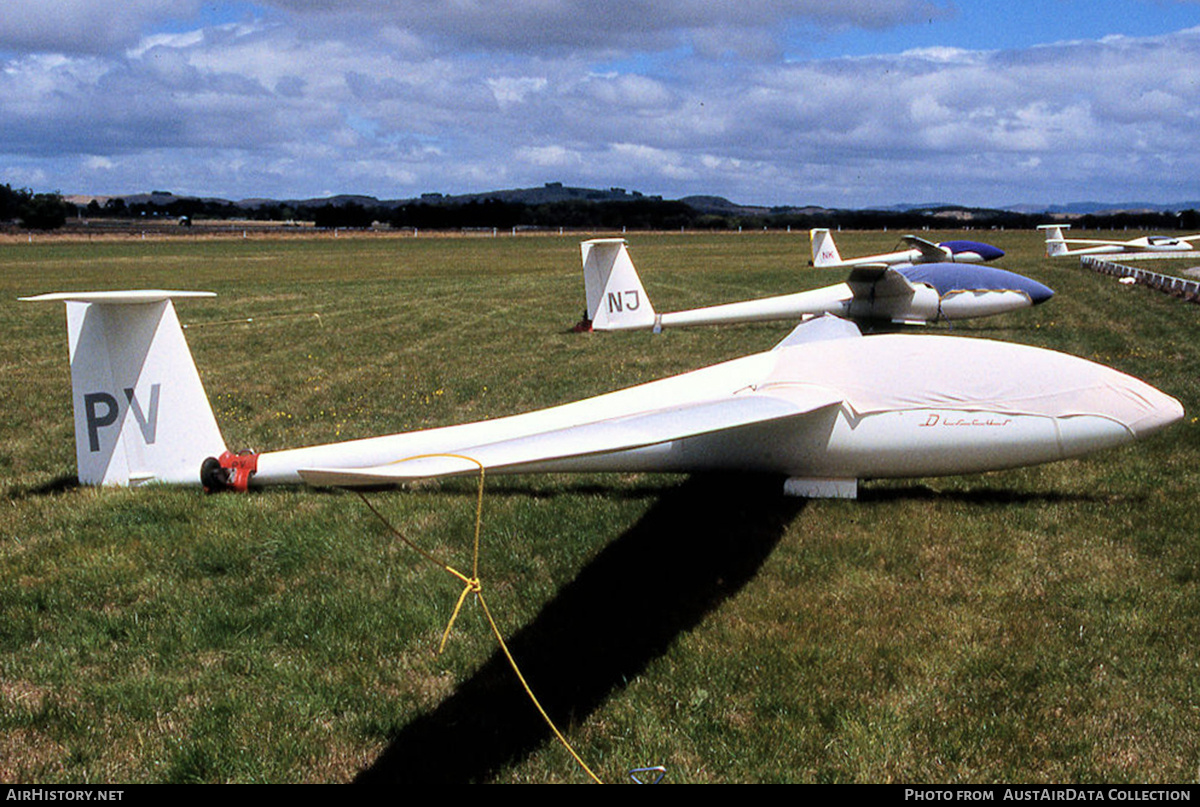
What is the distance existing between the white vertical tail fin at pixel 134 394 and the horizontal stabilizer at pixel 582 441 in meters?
3.20

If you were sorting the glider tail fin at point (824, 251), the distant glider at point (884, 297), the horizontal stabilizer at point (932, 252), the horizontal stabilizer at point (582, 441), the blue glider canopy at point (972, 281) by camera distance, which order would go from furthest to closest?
the glider tail fin at point (824, 251) → the horizontal stabilizer at point (932, 252) → the blue glider canopy at point (972, 281) → the distant glider at point (884, 297) → the horizontal stabilizer at point (582, 441)

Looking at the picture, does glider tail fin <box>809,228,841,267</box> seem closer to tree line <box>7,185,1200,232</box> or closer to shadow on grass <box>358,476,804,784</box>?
shadow on grass <box>358,476,804,784</box>

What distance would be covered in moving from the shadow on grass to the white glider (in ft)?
1.79

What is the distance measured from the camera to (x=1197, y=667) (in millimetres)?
4633

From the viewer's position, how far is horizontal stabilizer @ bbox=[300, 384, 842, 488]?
3402 millimetres

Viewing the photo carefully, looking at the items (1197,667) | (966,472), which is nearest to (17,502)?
(966,472)

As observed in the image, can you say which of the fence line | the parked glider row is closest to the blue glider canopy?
the fence line

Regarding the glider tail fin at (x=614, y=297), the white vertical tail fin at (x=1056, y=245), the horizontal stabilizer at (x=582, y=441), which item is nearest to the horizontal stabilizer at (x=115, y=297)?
the horizontal stabilizer at (x=582, y=441)

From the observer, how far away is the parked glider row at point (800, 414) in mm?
6730

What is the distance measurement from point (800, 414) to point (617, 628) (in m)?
2.10

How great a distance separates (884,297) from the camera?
17250mm

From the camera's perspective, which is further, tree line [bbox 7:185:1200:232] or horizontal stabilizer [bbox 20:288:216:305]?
tree line [bbox 7:185:1200:232]

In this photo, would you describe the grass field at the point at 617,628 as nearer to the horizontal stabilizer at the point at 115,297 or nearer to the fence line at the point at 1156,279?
the horizontal stabilizer at the point at 115,297

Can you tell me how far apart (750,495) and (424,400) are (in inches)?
235
